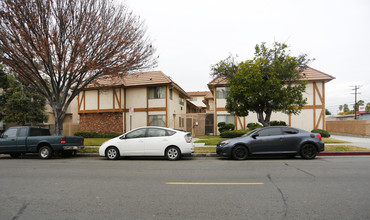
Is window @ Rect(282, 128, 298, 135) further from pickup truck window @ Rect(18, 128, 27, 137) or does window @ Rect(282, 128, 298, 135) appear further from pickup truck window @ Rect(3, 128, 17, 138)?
pickup truck window @ Rect(3, 128, 17, 138)

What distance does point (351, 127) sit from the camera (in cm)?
2512

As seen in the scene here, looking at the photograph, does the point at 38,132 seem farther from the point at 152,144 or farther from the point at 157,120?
the point at 157,120

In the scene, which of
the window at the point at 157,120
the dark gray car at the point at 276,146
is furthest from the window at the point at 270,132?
the window at the point at 157,120

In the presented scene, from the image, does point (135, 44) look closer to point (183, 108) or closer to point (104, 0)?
point (104, 0)

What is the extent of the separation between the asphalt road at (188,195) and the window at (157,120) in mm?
15703

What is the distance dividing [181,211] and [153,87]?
20104mm

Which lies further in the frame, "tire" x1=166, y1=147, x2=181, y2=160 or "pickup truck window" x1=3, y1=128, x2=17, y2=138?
"pickup truck window" x1=3, y1=128, x2=17, y2=138

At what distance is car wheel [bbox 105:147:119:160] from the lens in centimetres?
1087

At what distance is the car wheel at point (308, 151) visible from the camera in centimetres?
1023

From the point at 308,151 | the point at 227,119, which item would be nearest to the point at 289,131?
the point at 308,151

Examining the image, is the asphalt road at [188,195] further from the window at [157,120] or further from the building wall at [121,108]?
the building wall at [121,108]

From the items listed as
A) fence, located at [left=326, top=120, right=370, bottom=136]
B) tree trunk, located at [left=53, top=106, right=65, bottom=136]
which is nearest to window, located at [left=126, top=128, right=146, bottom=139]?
tree trunk, located at [left=53, top=106, right=65, bottom=136]

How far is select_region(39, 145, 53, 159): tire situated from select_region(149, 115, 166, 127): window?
12.3 metres

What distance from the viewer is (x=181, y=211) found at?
158 inches
